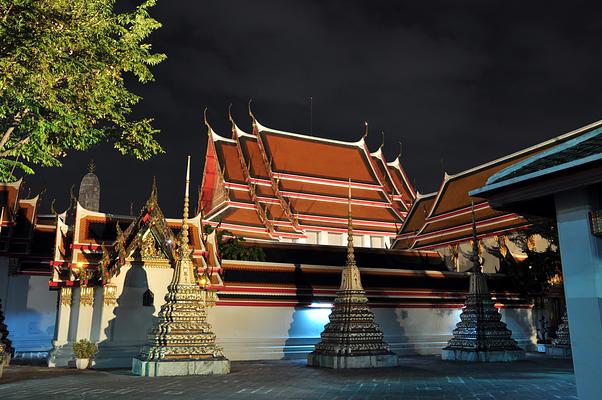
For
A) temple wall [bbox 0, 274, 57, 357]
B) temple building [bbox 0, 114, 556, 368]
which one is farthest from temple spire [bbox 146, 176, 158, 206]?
temple wall [bbox 0, 274, 57, 357]

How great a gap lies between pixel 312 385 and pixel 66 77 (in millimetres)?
6996

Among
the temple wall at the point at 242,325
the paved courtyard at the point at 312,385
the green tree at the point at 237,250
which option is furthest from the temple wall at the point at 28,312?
the paved courtyard at the point at 312,385

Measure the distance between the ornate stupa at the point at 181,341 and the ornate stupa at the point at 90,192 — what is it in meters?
17.9

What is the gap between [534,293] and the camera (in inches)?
799

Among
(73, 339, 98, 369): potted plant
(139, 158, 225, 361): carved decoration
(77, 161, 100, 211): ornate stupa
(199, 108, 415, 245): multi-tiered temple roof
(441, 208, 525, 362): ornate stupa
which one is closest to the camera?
(139, 158, 225, 361): carved decoration

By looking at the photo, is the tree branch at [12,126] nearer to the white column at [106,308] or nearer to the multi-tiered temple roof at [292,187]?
the white column at [106,308]

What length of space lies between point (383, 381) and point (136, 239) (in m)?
7.61

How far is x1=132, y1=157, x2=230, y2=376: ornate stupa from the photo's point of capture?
9992 millimetres

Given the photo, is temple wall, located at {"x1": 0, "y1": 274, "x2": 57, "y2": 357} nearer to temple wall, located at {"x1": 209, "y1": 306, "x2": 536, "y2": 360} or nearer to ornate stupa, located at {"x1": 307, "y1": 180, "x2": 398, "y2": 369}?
temple wall, located at {"x1": 209, "y1": 306, "x2": 536, "y2": 360}

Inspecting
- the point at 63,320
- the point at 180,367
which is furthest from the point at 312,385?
the point at 63,320

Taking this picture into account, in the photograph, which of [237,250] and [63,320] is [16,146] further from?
[237,250]

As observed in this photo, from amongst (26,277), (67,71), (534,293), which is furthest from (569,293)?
(26,277)

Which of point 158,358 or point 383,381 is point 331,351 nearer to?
point 383,381

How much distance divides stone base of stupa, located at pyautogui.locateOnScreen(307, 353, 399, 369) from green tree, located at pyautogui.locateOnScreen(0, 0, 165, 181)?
6.15 metres
